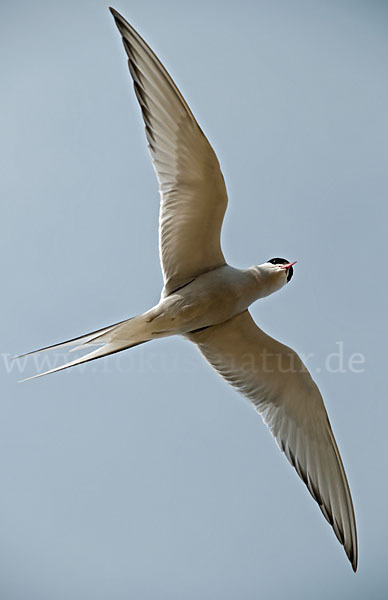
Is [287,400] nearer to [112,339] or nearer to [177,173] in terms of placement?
[112,339]

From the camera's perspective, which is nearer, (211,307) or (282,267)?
(211,307)

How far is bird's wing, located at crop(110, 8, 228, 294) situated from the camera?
3.60 metres

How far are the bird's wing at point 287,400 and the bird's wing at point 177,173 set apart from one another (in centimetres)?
55

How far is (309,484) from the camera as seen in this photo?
445 centimetres

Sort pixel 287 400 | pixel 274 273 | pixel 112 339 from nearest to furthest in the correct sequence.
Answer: pixel 112 339, pixel 274 273, pixel 287 400

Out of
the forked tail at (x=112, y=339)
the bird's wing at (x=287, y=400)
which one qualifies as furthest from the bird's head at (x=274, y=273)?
the forked tail at (x=112, y=339)

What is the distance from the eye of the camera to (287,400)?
15.1 feet

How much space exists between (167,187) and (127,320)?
890 millimetres

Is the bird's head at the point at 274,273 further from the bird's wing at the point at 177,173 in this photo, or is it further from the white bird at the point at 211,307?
the bird's wing at the point at 177,173

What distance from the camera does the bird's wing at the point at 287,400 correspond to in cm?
440

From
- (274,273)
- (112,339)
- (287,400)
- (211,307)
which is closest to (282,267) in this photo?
(274,273)

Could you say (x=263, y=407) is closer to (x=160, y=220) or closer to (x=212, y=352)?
(x=212, y=352)

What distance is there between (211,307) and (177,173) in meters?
0.91

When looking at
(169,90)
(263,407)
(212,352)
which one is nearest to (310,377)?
(263,407)
